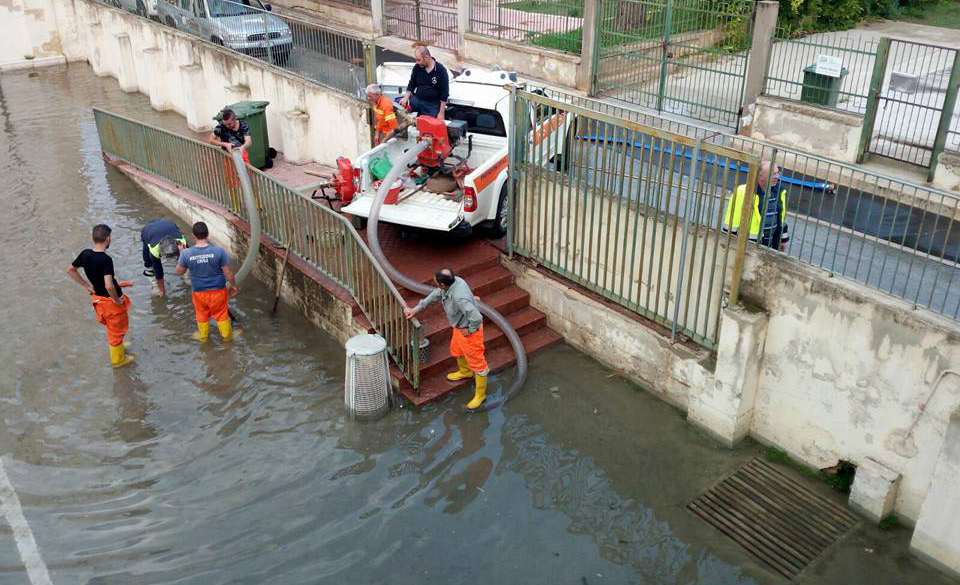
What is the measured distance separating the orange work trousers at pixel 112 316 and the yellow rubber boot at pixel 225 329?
106 centimetres

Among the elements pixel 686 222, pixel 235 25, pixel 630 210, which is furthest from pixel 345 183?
pixel 235 25

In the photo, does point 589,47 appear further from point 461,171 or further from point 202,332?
point 202,332

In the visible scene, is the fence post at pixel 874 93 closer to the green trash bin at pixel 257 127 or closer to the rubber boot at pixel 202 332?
the rubber boot at pixel 202 332

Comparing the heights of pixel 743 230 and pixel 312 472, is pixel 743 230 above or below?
above

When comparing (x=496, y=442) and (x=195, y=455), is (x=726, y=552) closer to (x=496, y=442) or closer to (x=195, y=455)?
(x=496, y=442)

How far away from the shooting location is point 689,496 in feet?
24.7

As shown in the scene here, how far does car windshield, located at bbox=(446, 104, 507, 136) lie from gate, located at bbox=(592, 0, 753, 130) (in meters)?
4.87

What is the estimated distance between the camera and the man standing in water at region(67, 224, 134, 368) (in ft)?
29.3

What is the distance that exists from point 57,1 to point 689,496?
2415 cm

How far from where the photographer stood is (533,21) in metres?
16.3

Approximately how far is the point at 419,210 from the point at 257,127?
619cm

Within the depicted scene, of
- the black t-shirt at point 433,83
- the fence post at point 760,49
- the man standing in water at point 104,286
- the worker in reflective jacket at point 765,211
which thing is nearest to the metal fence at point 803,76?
the fence post at point 760,49

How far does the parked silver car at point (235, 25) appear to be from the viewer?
51.9 feet

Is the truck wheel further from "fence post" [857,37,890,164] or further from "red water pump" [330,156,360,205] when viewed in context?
"fence post" [857,37,890,164]
